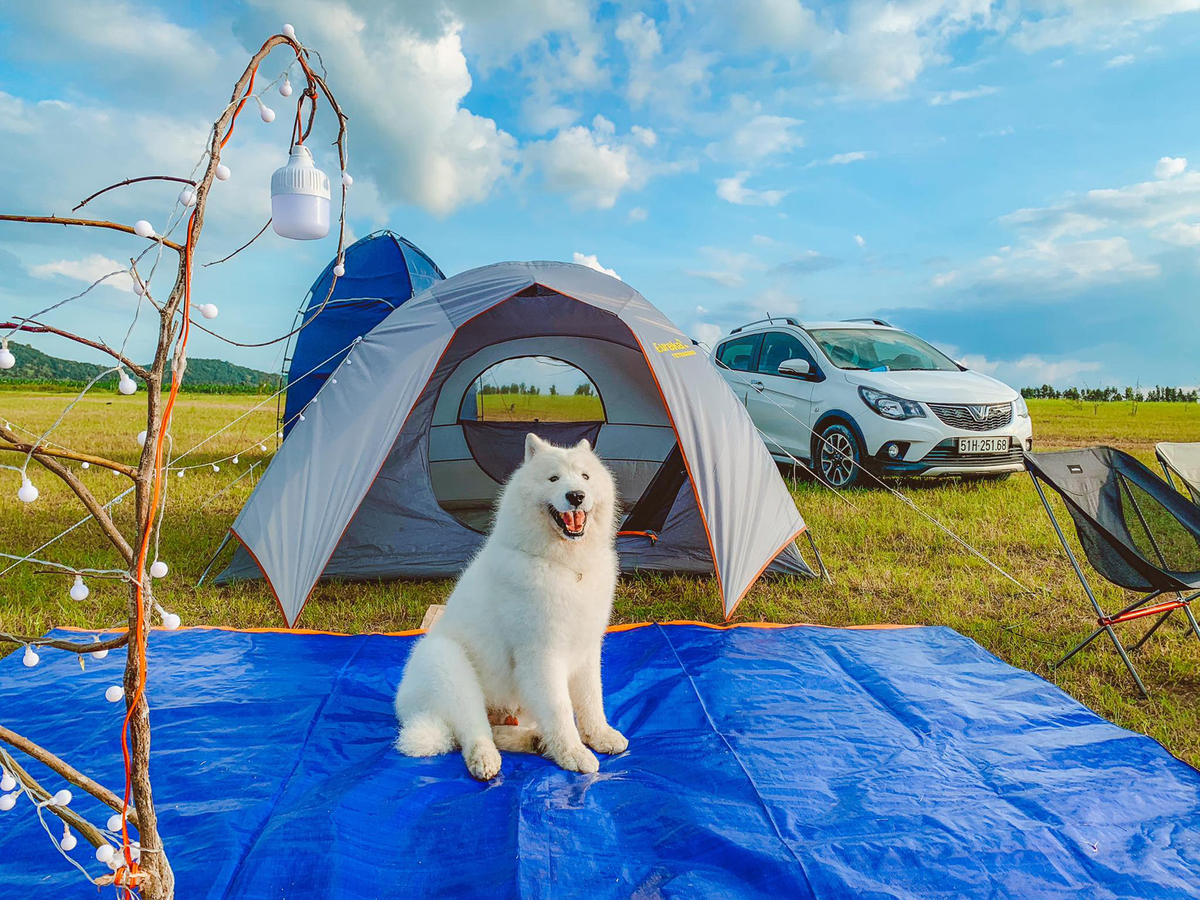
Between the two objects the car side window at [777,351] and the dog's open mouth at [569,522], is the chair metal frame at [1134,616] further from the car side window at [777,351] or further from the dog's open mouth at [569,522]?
the car side window at [777,351]

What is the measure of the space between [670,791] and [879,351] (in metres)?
6.59

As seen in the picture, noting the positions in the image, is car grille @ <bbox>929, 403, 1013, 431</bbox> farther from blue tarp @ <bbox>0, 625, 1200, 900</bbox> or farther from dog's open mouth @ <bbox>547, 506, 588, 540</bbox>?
dog's open mouth @ <bbox>547, 506, 588, 540</bbox>

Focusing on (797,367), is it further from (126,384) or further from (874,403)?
(126,384)

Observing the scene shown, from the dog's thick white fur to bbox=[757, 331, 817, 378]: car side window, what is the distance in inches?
231

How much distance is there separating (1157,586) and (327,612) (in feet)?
13.0

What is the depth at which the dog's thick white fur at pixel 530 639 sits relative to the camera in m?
2.35

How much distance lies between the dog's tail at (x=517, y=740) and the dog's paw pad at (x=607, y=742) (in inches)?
7.2

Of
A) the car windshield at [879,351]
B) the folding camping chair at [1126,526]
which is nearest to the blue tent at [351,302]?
the car windshield at [879,351]

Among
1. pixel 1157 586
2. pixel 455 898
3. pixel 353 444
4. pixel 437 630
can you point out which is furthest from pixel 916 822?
pixel 353 444

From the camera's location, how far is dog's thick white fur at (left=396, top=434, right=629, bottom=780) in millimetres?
2350

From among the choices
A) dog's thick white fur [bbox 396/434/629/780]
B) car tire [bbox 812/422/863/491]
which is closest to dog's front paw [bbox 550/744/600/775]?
dog's thick white fur [bbox 396/434/629/780]

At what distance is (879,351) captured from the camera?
7.85 meters

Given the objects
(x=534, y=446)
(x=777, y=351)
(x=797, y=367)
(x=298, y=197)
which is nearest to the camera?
(x=298, y=197)

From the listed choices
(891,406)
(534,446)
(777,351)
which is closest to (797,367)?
(777,351)
